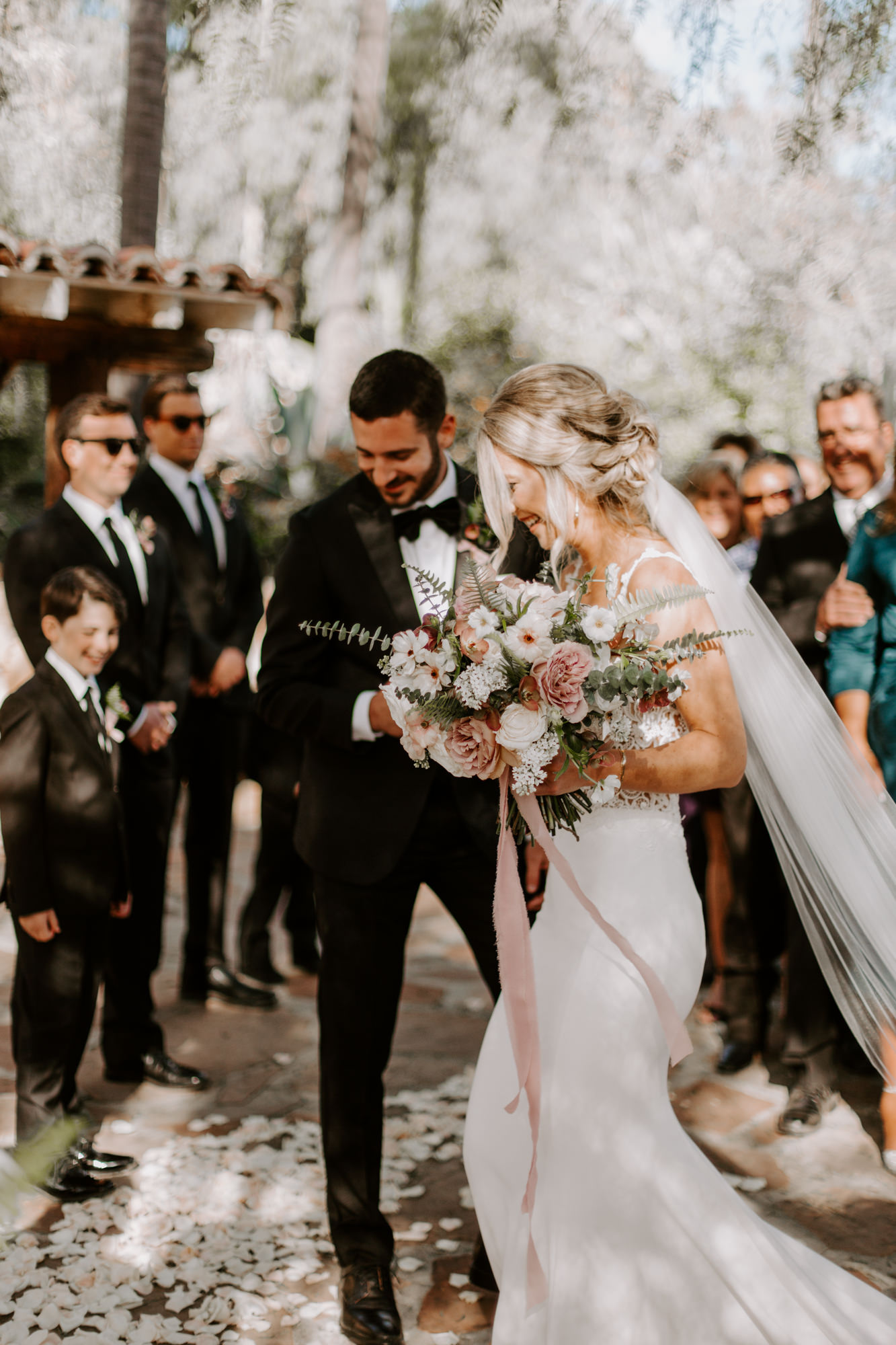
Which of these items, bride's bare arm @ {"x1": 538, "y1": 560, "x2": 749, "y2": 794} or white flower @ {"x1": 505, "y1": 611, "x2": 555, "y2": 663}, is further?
bride's bare arm @ {"x1": 538, "y1": 560, "x2": 749, "y2": 794}

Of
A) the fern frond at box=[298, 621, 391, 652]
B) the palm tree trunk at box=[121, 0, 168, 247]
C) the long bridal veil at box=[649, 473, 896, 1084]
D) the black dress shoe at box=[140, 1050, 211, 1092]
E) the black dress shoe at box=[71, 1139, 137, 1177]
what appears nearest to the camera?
the fern frond at box=[298, 621, 391, 652]

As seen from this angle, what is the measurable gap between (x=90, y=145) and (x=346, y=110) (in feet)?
13.4

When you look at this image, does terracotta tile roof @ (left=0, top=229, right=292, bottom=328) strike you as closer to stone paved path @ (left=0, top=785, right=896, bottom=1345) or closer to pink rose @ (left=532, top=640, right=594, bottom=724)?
stone paved path @ (left=0, top=785, right=896, bottom=1345)

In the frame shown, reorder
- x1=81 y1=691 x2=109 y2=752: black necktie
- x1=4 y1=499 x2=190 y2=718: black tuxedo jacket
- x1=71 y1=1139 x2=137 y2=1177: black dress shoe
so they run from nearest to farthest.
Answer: x1=71 y1=1139 x2=137 y2=1177: black dress shoe
x1=81 y1=691 x2=109 y2=752: black necktie
x1=4 y1=499 x2=190 y2=718: black tuxedo jacket

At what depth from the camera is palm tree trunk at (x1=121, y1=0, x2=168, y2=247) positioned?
318 inches

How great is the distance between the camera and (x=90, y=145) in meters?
15.3

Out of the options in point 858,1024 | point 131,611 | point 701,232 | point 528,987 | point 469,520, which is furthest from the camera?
point 701,232

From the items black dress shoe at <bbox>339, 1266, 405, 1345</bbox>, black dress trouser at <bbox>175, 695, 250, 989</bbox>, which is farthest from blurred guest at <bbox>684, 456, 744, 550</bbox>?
black dress shoe at <bbox>339, 1266, 405, 1345</bbox>

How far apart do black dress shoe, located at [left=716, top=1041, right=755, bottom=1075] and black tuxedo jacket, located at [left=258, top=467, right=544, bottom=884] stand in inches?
81.9

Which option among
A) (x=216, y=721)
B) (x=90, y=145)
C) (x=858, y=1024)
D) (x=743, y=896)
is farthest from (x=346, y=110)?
(x=858, y=1024)

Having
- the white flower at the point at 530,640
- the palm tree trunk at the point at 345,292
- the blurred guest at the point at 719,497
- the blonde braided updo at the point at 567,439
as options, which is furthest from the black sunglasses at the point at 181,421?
the palm tree trunk at the point at 345,292

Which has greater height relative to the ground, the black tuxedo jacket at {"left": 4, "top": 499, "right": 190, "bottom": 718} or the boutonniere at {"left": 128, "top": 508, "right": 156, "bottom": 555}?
the boutonniere at {"left": 128, "top": 508, "right": 156, "bottom": 555}

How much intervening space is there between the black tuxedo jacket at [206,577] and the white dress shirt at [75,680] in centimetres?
119

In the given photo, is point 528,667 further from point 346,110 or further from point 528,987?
point 346,110
